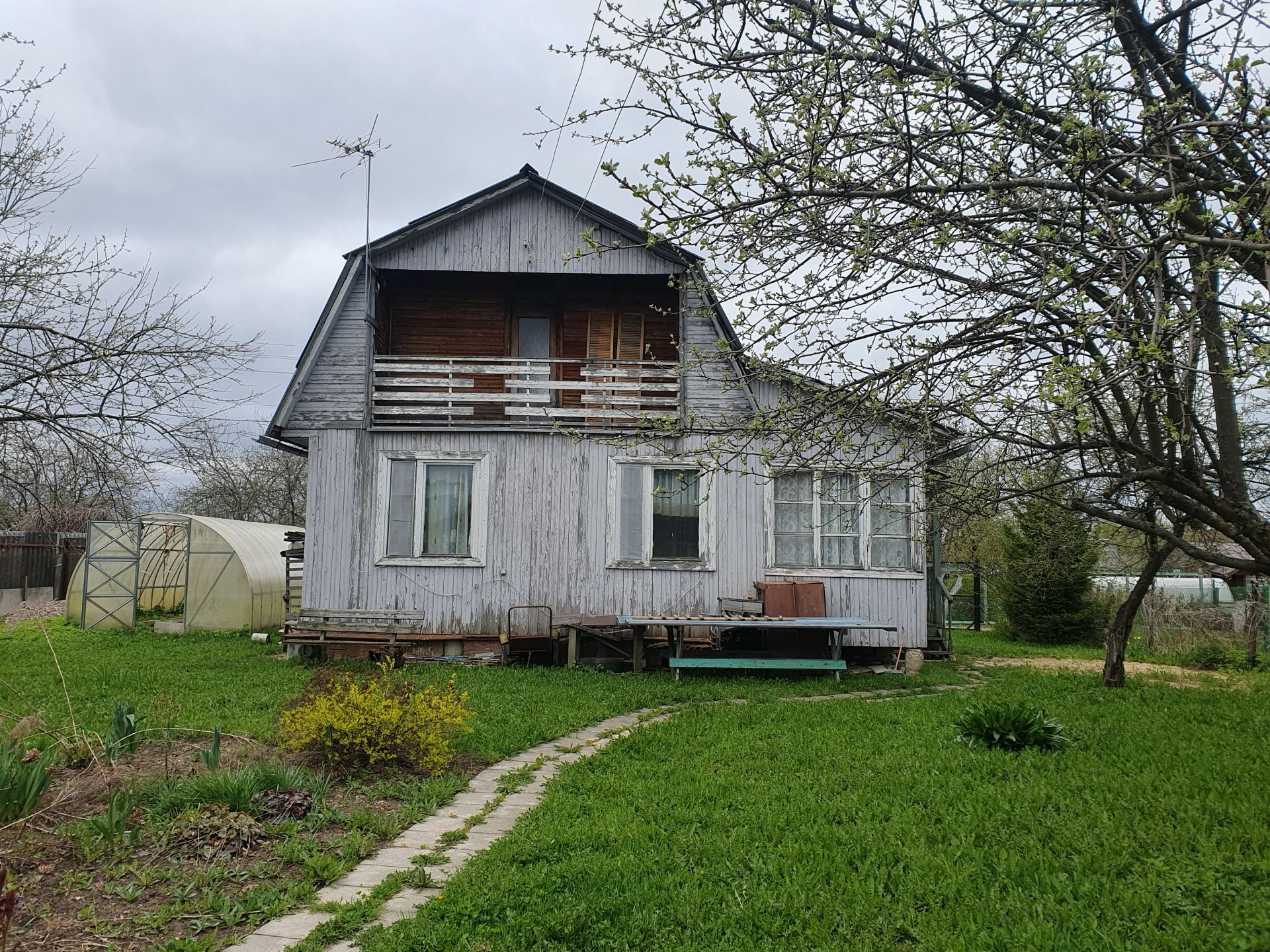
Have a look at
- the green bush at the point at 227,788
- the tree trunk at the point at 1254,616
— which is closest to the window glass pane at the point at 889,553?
the tree trunk at the point at 1254,616

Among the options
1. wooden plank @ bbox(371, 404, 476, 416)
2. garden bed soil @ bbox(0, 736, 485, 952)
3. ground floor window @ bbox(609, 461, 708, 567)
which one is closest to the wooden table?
ground floor window @ bbox(609, 461, 708, 567)

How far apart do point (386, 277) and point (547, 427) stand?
4.11 meters

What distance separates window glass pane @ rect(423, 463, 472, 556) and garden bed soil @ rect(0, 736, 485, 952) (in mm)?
7886

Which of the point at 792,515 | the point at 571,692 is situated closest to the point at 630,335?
the point at 792,515

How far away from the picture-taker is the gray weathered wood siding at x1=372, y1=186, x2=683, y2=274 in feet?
48.3

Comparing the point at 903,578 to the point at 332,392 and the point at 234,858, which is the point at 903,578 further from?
the point at 234,858

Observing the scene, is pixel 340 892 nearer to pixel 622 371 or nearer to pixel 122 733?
pixel 122 733

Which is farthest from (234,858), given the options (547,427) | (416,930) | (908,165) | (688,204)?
(547,427)

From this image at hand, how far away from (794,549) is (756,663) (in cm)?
237

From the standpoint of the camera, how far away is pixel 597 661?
46.2ft

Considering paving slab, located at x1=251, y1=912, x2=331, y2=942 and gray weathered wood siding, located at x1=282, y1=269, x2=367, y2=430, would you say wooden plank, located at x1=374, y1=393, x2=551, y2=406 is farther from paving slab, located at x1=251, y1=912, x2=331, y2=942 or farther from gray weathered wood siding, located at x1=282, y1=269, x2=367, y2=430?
paving slab, located at x1=251, y1=912, x2=331, y2=942

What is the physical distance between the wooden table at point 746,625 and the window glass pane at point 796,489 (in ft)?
6.84

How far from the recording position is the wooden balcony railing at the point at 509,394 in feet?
47.1

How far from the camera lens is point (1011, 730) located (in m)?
7.76
